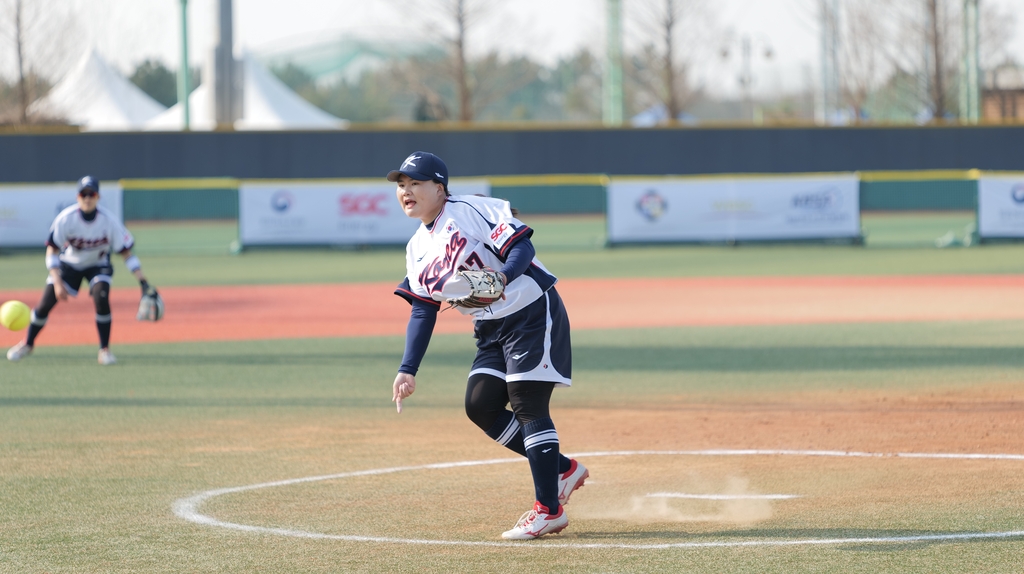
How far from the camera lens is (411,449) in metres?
8.52

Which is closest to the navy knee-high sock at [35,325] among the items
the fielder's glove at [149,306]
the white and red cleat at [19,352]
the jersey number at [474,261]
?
the white and red cleat at [19,352]

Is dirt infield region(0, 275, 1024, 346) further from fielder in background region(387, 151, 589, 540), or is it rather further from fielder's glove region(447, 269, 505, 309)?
fielder's glove region(447, 269, 505, 309)

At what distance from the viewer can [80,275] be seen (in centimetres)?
1306

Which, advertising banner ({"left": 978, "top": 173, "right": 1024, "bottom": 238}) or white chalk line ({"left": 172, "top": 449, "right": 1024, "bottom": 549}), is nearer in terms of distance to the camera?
white chalk line ({"left": 172, "top": 449, "right": 1024, "bottom": 549})

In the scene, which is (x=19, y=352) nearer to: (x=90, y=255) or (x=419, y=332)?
(x=90, y=255)

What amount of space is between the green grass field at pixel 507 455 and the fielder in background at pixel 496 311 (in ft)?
1.63

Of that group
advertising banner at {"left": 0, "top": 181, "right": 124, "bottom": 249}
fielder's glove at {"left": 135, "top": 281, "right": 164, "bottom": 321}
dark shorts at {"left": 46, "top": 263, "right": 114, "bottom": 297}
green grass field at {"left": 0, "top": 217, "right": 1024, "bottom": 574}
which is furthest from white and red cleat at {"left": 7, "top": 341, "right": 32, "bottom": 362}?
advertising banner at {"left": 0, "top": 181, "right": 124, "bottom": 249}

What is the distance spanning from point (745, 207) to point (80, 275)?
18214 mm

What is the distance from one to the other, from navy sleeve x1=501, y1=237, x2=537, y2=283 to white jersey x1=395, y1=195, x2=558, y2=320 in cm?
5

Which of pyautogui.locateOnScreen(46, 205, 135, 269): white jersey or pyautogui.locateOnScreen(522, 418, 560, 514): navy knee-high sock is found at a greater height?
pyautogui.locateOnScreen(46, 205, 135, 269): white jersey

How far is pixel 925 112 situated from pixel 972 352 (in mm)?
36186

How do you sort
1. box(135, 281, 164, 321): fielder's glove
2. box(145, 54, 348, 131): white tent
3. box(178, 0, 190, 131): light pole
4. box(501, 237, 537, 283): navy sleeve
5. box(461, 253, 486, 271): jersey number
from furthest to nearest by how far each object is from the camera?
box(145, 54, 348, 131): white tent → box(178, 0, 190, 131): light pole → box(135, 281, 164, 321): fielder's glove → box(461, 253, 486, 271): jersey number → box(501, 237, 537, 283): navy sleeve

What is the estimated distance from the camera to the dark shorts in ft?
42.4

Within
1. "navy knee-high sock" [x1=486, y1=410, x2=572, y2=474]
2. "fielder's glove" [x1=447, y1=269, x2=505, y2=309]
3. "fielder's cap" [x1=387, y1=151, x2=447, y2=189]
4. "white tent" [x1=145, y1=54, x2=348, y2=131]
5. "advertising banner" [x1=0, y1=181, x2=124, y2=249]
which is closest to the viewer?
"fielder's glove" [x1=447, y1=269, x2=505, y2=309]
